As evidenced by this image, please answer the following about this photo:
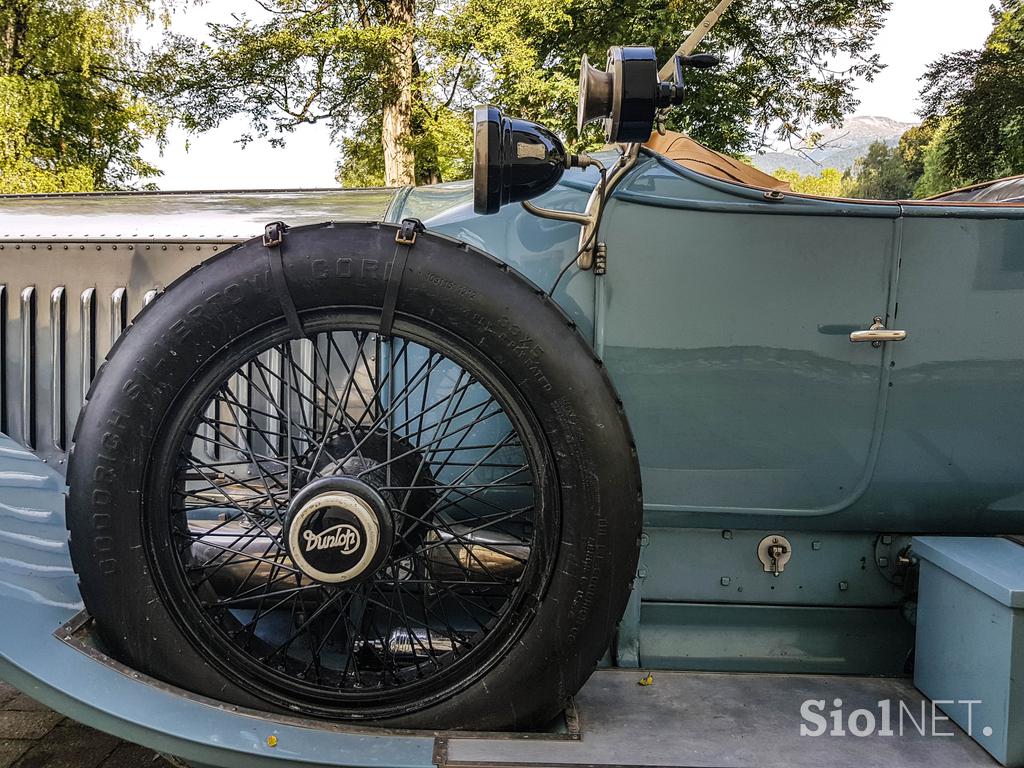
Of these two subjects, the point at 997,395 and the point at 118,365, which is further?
the point at 997,395

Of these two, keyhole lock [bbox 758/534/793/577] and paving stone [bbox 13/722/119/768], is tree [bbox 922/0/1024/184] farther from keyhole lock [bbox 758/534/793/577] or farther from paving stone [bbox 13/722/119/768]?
paving stone [bbox 13/722/119/768]

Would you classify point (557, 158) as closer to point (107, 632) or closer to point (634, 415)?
point (634, 415)

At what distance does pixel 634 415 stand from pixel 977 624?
0.84m

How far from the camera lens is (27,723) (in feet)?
7.63

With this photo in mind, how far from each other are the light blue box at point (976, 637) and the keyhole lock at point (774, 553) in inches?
11.7

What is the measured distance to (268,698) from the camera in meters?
1.58

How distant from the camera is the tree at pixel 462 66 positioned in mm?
13594

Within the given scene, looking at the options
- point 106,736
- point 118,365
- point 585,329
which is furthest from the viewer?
point 106,736

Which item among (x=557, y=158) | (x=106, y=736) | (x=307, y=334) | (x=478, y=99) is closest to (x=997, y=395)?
(x=557, y=158)

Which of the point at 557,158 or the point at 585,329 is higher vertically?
the point at 557,158

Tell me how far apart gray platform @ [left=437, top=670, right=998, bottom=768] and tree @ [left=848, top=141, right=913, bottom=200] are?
2376 cm

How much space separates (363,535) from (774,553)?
1059 mm

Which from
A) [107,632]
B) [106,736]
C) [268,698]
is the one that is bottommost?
[106,736]

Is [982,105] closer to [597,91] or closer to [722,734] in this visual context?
[597,91]
